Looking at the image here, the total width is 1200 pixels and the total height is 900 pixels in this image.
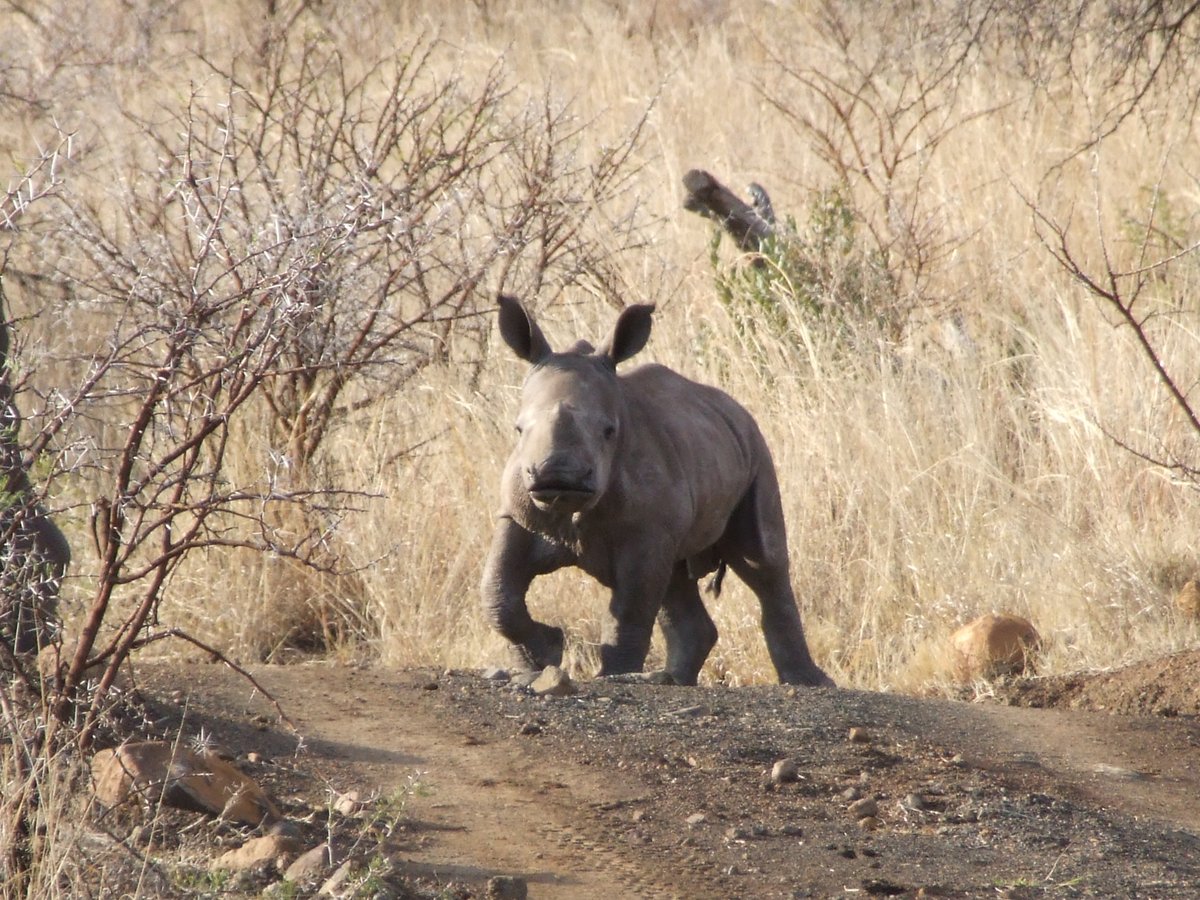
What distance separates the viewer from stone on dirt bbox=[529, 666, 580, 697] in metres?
5.32

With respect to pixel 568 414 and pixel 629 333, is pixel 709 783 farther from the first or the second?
pixel 629 333

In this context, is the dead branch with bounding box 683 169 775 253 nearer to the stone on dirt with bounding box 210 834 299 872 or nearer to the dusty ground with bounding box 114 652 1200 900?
the dusty ground with bounding box 114 652 1200 900

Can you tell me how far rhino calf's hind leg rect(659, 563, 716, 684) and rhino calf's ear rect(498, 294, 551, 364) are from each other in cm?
126

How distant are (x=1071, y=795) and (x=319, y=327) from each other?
14.8ft

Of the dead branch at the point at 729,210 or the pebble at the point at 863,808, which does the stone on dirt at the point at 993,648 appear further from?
the dead branch at the point at 729,210

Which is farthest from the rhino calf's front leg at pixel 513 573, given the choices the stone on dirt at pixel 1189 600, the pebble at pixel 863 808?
the stone on dirt at pixel 1189 600

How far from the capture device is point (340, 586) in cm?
793

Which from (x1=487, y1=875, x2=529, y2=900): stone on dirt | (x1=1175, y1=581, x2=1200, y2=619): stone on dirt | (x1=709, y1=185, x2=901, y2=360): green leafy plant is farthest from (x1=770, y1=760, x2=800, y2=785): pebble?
(x1=709, y1=185, x2=901, y2=360): green leafy plant

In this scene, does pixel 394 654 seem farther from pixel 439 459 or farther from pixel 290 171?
pixel 290 171

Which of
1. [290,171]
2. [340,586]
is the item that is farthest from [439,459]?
[290,171]

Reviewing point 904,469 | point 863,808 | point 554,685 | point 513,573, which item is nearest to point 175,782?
point 554,685

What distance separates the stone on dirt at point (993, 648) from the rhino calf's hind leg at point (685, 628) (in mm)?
1244

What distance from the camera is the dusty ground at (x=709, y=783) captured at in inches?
153

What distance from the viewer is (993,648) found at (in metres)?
7.30
